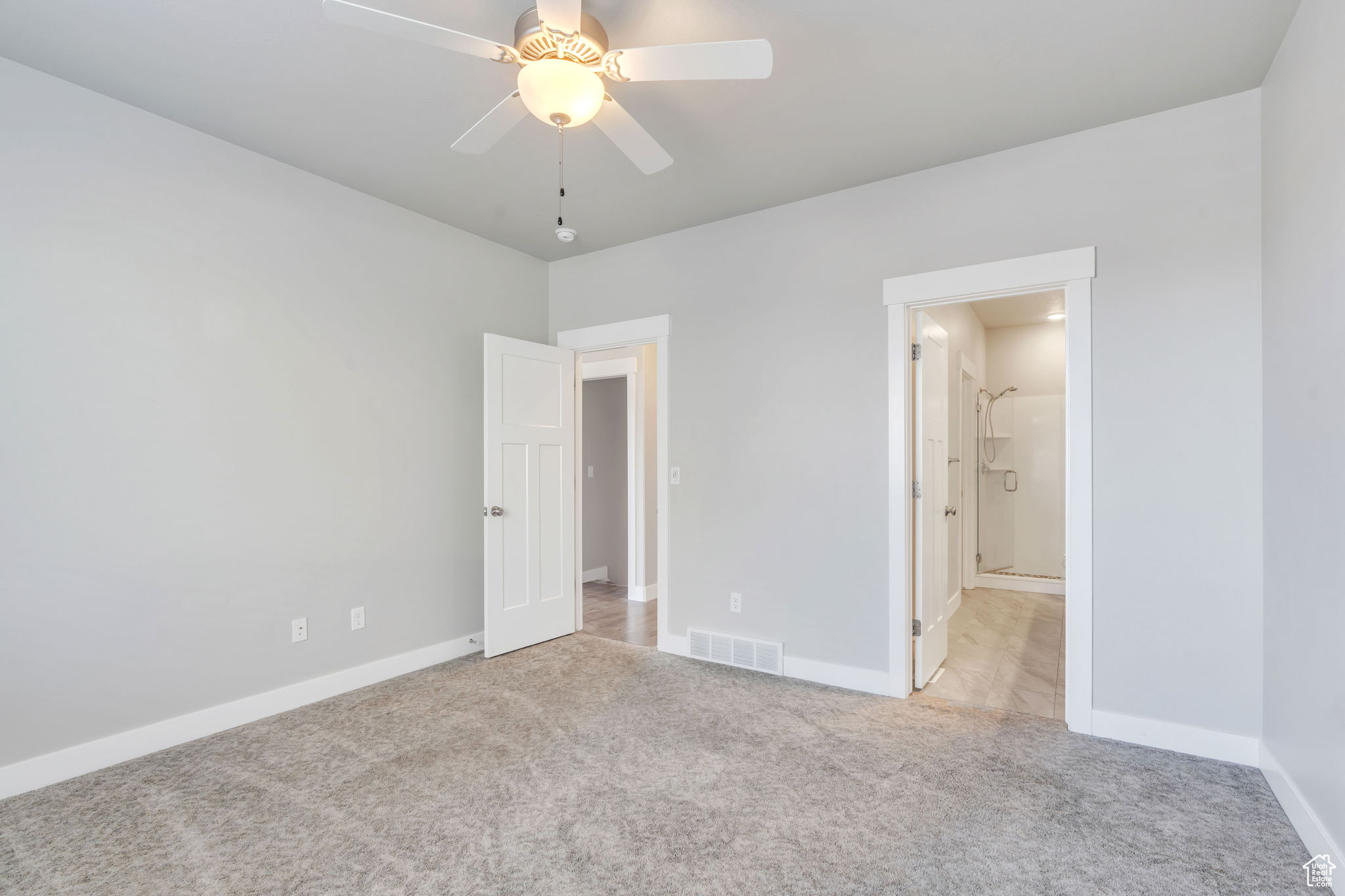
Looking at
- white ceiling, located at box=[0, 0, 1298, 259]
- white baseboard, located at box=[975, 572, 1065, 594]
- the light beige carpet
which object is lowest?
white baseboard, located at box=[975, 572, 1065, 594]

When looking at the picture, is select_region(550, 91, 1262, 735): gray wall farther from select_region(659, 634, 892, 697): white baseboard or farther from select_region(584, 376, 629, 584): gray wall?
select_region(584, 376, 629, 584): gray wall

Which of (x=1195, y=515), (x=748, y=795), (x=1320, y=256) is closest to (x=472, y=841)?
(x=748, y=795)

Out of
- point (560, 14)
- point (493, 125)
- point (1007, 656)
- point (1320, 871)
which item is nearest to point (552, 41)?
point (560, 14)

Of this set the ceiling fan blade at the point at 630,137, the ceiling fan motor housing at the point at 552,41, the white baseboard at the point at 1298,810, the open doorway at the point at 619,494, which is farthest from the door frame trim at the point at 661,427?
the white baseboard at the point at 1298,810

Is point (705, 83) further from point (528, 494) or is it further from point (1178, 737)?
point (1178, 737)

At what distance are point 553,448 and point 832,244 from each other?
85.7 inches

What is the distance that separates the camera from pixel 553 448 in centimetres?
420

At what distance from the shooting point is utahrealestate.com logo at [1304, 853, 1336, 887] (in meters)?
1.71

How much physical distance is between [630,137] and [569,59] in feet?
1.05

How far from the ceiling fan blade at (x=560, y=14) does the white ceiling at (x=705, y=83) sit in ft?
0.98

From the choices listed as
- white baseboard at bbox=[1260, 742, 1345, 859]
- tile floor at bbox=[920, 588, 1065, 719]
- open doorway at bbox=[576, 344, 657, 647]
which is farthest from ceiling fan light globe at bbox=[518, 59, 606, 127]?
tile floor at bbox=[920, 588, 1065, 719]

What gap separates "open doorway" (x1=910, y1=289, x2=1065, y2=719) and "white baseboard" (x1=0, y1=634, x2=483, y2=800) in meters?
2.82

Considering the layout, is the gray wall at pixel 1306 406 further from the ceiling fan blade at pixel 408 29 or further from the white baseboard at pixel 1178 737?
the ceiling fan blade at pixel 408 29

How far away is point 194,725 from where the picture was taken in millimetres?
2658
